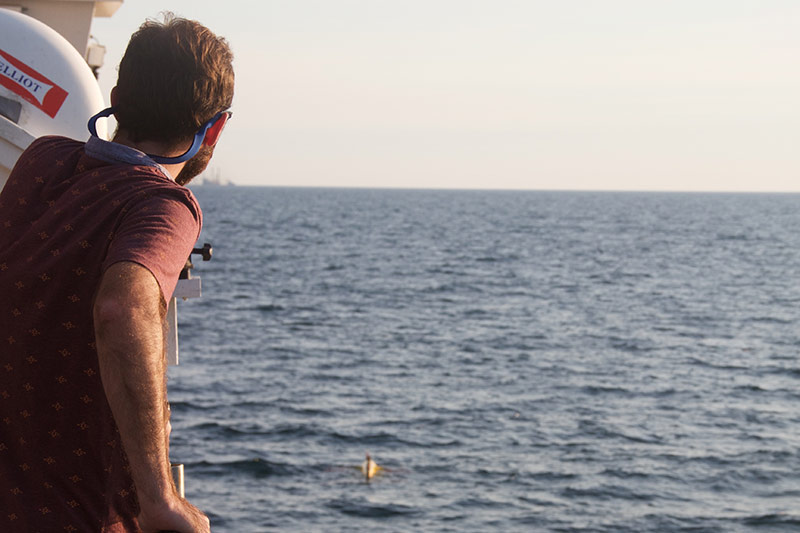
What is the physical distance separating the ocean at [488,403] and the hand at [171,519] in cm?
1322

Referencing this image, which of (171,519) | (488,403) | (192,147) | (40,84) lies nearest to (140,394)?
(171,519)

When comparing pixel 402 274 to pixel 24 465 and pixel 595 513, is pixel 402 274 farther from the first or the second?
pixel 24 465

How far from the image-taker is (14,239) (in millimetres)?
1953

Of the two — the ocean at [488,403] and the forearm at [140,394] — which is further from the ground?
the forearm at [140,394]

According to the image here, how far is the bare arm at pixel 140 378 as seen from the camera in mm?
1670

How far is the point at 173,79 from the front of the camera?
6.32ft

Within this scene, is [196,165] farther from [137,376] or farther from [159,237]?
[137,376]

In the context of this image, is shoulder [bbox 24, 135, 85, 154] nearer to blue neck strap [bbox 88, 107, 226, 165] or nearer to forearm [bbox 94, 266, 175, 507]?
blue neck strap [bbox 88, 107, 226, 165]

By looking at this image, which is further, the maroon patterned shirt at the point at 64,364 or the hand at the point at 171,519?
the maroon patterned shirt at the point at 64,364

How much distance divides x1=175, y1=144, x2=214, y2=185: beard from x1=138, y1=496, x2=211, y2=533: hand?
0.72 m

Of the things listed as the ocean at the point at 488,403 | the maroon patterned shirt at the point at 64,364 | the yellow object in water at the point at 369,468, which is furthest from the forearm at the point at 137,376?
the yellow object in water at the point at 369,468

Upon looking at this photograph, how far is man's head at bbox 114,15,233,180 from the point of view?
1.92 metres

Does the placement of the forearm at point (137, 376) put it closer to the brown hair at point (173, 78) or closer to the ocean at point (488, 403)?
the brown hair at point (173, 78)

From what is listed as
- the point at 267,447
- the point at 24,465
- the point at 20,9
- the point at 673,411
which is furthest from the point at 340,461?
the point at 24,465
